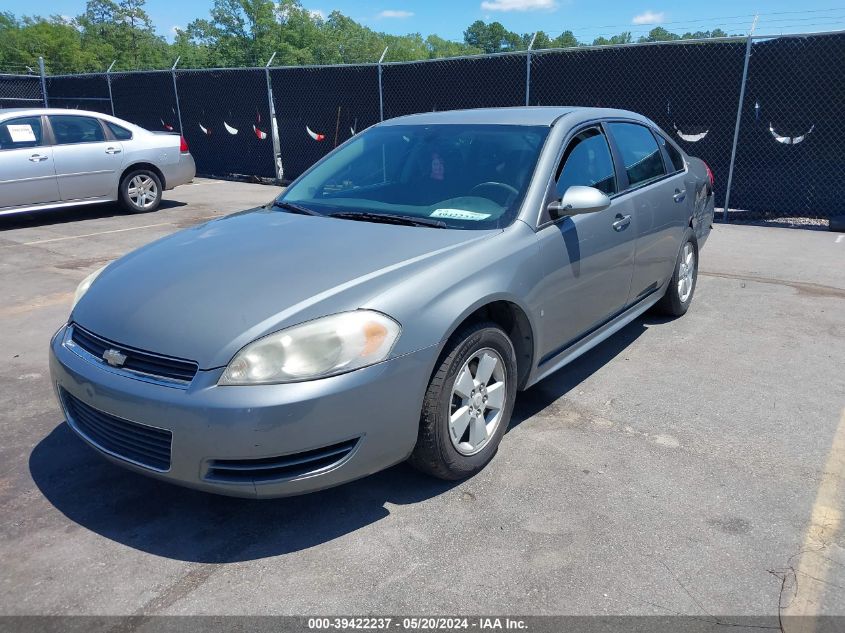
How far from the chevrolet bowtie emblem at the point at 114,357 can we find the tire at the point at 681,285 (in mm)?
4019

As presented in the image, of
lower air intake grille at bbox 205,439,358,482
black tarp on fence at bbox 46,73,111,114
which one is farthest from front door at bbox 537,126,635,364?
black tarp on fence at bbox 46,73,111,114

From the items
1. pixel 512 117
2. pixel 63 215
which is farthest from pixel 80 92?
pixel 512 117

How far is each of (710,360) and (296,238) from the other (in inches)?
118

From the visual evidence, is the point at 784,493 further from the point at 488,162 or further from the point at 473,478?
the point at 488,162

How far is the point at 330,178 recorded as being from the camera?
4.31 metres

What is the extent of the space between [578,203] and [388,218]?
97 cm

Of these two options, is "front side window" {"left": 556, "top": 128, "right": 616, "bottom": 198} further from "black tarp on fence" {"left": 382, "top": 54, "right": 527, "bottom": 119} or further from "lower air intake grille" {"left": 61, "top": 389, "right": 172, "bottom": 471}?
"black tarp on fence" {"left": 382, "top": 54, "right": 527, "bottom": 119}

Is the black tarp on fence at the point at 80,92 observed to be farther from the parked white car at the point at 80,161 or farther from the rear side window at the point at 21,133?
the rear side window at the point at 21,133

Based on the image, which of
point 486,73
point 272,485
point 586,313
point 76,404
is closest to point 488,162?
point 586,313

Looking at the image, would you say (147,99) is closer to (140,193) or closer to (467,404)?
(140,193)

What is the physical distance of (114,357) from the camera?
9.14 ft

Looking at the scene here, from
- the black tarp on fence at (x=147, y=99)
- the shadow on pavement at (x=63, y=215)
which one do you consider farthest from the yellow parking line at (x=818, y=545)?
the black tarp on fence at (x=147, y=99)

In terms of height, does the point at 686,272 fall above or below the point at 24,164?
below

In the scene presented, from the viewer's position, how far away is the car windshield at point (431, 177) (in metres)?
3.62
